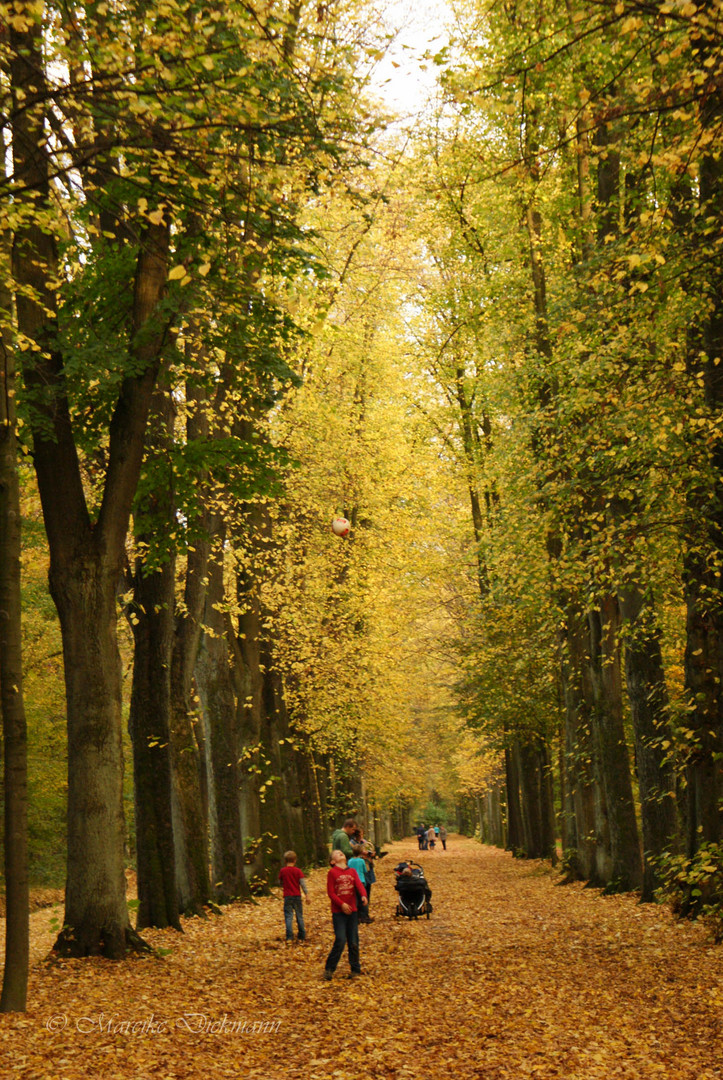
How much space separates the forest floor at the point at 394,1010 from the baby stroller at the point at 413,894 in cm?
288

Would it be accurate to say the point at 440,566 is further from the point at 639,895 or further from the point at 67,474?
the point at 67,474

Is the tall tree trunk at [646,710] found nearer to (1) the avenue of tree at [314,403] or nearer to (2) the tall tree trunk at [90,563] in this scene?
(1) the avenue of tree at [314,403]

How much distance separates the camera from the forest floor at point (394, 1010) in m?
7.41

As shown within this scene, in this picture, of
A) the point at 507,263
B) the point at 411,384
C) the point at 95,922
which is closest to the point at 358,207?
the point at 95,922

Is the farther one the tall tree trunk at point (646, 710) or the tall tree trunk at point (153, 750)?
the tall tree trunk at point (646, 710)

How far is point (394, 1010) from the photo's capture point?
9539 mm

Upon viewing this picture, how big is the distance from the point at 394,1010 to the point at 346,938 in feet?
7.60

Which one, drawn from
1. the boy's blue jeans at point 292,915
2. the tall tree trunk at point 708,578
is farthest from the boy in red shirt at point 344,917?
the tall tree trunk at point 708,578

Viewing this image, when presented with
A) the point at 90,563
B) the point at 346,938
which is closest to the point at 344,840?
the point at 346,938

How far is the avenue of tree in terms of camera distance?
27.7 feet

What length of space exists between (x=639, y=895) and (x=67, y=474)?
13350 millimetres

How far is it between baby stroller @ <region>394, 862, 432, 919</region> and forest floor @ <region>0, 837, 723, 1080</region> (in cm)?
288

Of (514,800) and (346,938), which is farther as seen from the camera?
(514,800)

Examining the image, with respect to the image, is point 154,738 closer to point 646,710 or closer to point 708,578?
point 708,578
